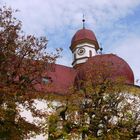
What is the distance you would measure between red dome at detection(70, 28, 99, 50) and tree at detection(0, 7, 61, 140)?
87.7ft

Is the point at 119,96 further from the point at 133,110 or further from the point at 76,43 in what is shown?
the point at 76,43

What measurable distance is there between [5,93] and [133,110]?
1019 centimetres

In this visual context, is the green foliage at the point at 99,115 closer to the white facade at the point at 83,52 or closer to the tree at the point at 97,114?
the tree at the point at 97,114

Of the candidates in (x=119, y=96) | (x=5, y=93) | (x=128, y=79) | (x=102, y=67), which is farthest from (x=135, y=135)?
(x=128, y=79)

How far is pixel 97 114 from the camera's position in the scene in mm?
27734

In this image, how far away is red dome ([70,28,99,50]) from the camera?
5141 cm

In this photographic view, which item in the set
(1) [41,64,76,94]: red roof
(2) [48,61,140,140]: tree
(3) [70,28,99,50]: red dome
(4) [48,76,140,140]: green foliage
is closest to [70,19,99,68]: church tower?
(3) [70,28,99,50]: red dome

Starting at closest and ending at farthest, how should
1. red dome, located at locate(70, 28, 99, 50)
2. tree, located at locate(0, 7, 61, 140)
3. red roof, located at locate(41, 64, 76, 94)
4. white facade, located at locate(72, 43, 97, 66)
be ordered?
tree, located at locate(0, 7, 61, 140) < red roof, located at locate(41, 64, 76, 94) < white facade, located at locate(72, 43, 97, 66) < red dome, located at locate(70, 28, 99, 50)

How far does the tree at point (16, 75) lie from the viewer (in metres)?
23.2

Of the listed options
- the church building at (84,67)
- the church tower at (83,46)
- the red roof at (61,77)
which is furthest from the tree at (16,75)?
the church tower at (83,46)

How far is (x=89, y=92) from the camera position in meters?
28.8

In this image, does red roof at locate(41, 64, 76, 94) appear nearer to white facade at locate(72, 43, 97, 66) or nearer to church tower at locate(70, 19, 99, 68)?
white facade at locate(72, 43, 97, 66)

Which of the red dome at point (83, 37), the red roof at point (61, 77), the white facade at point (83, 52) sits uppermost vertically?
the red dome at point (83, 37)

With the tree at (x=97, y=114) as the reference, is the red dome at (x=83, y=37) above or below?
above
